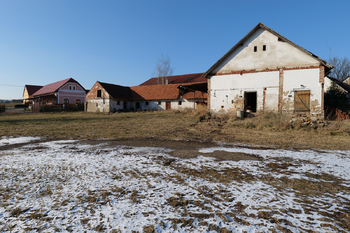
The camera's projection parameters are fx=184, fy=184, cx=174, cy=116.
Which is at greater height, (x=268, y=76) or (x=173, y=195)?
(x=268, y=76)

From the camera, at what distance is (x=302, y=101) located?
13297 millimetres

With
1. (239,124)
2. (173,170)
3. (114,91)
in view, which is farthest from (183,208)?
(114,91)

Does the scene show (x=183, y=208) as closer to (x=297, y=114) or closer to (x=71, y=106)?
(x=297, y=114)

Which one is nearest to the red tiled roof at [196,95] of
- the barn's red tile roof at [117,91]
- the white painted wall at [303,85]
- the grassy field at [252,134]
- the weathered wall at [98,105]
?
the barn's red tile roof at [117,91]

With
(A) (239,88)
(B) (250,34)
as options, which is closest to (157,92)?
(A) (239,88)

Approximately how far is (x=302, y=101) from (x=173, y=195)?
46.2 ft

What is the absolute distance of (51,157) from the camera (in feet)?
16.6

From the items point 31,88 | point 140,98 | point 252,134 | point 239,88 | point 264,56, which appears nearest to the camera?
point 252,134

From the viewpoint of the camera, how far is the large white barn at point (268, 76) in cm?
1304

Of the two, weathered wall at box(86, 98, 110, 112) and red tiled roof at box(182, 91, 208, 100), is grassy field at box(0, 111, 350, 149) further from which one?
weathered wall at box(86, 98, 110, 112)

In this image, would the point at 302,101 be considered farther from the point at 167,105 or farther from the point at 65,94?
the point at 65,94

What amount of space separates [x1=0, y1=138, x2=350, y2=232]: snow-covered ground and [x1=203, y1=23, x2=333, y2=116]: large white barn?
987 cm

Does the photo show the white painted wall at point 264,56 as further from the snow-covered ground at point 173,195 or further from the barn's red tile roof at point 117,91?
the barn's red tile roof at point 117,91

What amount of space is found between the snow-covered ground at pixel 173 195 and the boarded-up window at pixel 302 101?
975cm
